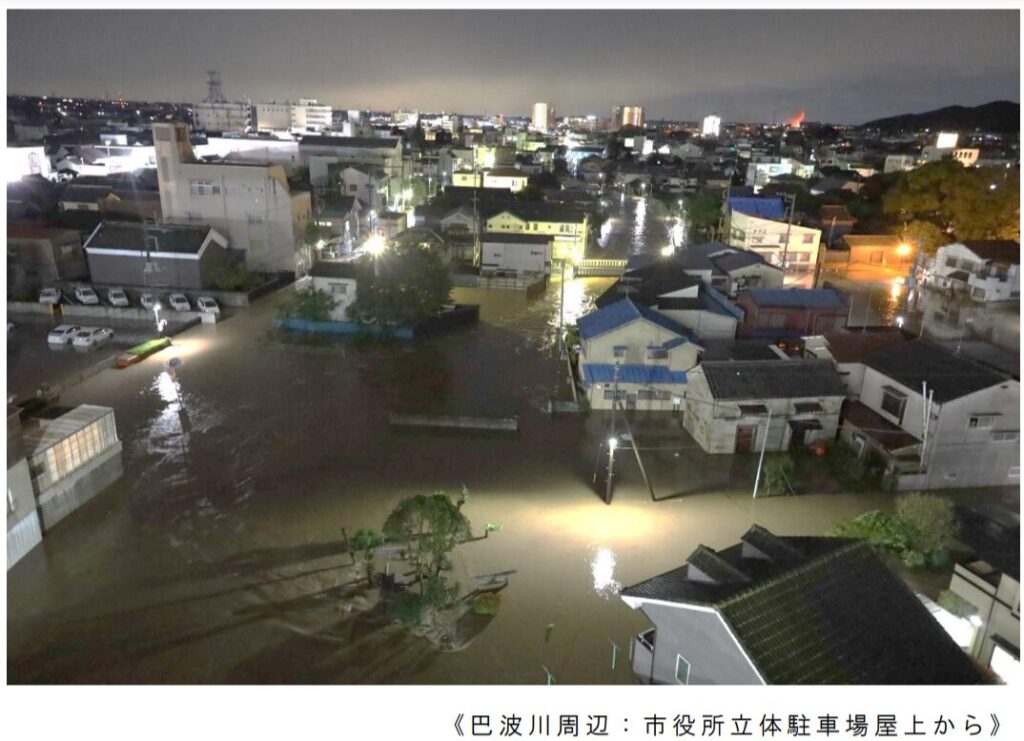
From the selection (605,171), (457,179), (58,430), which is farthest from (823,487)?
(605,171)

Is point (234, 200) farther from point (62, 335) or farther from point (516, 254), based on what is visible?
point (516, 254)

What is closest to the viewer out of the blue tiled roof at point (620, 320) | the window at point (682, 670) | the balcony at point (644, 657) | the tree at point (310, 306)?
the window at point (682, 670)

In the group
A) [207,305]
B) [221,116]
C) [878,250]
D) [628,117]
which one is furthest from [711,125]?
[207,305]

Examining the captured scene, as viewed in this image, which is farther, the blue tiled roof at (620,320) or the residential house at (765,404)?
the blue tiled roof at (620,320)

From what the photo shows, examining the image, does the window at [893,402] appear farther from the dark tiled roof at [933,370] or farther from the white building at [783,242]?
the white building at [783,242]

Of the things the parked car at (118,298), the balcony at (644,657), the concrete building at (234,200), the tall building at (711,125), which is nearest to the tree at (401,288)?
the concrete building at (234,200)

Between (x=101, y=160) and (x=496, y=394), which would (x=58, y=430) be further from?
(x=101, y=160)

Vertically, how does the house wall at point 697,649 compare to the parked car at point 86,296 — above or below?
above
